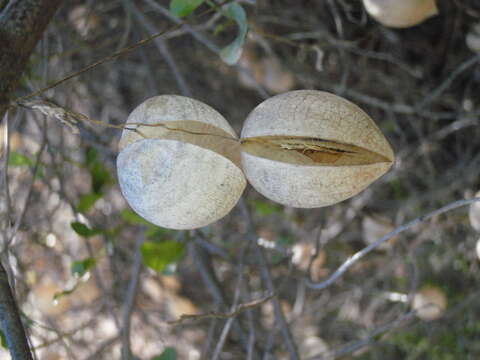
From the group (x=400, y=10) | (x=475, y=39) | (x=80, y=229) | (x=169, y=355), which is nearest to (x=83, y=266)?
(x=80, y=229)

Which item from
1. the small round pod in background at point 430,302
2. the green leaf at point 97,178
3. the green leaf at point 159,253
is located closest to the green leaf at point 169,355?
the green leaf at point 159,253

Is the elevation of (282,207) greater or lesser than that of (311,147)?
lesser

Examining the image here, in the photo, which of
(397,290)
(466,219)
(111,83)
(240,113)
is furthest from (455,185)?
(111,83)

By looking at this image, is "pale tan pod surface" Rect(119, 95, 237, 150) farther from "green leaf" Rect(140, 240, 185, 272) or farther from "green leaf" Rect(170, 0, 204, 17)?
"green leaf" Rect(140, 240, 185, 272)

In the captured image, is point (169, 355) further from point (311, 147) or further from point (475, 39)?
point (475, 39)

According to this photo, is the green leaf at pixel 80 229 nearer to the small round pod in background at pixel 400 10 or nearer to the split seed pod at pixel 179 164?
the split seed pod at pixel 179 164

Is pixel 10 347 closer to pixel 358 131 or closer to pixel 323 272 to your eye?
pixel 358 131
